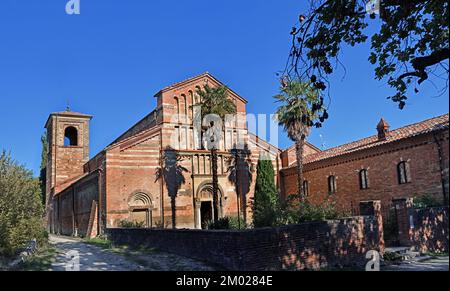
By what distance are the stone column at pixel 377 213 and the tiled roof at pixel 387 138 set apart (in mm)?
5741

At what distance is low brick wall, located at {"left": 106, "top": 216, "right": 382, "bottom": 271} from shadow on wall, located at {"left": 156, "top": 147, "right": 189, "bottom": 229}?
623 inches

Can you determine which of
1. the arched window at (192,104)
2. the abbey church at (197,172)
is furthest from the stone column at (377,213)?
the arched window at (192,104)

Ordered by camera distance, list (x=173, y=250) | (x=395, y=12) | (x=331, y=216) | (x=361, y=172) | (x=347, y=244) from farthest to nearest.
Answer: (x=361, y=172) < (x=173, y=250) < (x=331, y=216) < (x=347, y=244) < (x=395, y=12)

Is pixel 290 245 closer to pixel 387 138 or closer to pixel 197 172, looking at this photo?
pixel 387 138

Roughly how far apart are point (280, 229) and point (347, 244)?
2.94 meters

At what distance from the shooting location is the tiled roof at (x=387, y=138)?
68.7 feet

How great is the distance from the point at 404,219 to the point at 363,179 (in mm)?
11919

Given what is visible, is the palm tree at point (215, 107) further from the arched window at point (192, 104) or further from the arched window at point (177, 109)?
the arched window at point (177, 109)

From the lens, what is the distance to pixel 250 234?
36.8 ft

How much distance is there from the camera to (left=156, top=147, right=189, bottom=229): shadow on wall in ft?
101

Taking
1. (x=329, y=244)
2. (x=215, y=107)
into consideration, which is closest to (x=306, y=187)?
(x=215, y=107)

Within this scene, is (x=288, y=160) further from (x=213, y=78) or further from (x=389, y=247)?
(x=389, y=247)

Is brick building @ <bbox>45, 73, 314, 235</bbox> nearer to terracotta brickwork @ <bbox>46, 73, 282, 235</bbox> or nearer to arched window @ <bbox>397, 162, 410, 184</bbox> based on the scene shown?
terracotta brickwork @ <bbox>46, 73, 282, 235</bbox>
